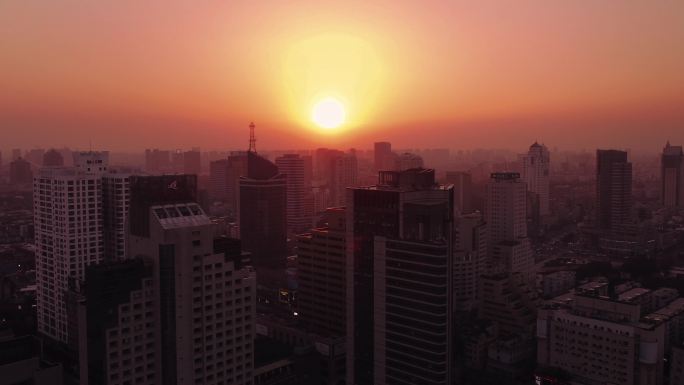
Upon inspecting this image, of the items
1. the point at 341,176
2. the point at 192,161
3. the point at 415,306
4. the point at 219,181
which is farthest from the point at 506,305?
the point at 192,161

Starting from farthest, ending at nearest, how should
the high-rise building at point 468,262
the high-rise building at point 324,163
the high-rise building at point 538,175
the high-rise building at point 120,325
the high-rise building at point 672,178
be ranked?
the high-rise building at point 324,163, the high-rise building at point 538,175, the high-rise building at point 672,178, the high-rise building at point 468,262, the high-rise building at point 120,325

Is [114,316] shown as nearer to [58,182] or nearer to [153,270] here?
[153,270]

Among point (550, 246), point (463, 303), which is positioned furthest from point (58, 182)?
point (550, 246)

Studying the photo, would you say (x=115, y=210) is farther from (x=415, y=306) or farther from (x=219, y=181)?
(x=219, y=181)

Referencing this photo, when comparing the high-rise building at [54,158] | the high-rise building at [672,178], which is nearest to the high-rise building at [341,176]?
the high-rise building at [54,158]

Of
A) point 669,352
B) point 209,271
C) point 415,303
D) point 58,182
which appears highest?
point 58,182

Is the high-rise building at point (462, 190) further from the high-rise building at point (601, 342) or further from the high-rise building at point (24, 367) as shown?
the high-rise building at point (24, 367)
